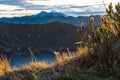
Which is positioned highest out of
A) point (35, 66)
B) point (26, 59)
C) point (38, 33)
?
point (35, 66)

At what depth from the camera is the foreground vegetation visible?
750 cm

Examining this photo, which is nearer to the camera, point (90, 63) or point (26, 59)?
point (90, 63)

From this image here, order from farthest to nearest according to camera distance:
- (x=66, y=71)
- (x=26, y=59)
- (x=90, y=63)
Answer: (x=26, y=59) → (x=90, y=63) → (x=66, y=71)

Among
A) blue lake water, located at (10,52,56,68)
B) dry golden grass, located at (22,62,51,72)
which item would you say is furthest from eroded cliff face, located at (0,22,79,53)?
dry golden grass, located at (22,62,51,72)

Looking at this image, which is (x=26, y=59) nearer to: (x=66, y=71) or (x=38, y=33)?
(x=66, y=71)

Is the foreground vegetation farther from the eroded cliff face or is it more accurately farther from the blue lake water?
the eroded cliff face

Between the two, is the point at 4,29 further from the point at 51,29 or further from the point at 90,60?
the point at 90,60

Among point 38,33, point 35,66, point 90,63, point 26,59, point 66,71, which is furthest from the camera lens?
point 38,33

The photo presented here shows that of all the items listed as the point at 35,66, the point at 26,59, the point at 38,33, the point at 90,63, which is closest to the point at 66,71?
the point at 90,63

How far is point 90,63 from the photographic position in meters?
8.05

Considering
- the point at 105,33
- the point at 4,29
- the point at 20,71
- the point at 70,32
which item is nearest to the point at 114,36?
the point at 105,33

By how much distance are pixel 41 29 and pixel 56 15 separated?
11882mm

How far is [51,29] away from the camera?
3072 centimetres

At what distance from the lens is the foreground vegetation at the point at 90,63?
750 cm
